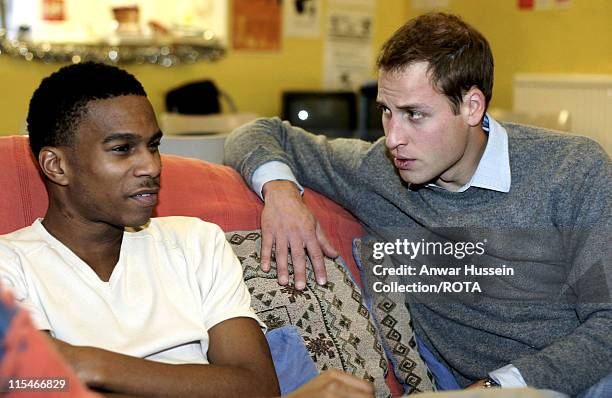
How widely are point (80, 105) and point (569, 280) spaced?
1.02 meters

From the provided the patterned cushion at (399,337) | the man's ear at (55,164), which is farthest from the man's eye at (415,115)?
the man's ear at (55,164)

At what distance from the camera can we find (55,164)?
1.57m

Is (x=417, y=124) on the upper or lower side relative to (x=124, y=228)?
upper

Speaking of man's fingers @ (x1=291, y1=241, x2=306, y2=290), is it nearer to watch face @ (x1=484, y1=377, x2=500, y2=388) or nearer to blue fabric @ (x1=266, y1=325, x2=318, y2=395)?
blue fabric @ (x1=266, y1=325, x2=318, y2=395)

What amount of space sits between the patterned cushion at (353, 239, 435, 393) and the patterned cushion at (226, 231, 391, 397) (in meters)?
0.05

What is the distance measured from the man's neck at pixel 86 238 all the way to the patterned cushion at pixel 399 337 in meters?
0.64

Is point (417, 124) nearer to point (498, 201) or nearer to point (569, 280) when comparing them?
point (498, 201)

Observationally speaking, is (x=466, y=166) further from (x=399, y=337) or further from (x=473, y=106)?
(x=399, y=337)

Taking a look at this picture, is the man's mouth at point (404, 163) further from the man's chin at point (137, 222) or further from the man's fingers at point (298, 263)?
the man's chin at point (137, 222)

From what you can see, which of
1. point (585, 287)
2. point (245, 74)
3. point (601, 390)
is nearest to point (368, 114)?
point (245, 74)

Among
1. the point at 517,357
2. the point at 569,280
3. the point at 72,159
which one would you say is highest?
the point at 72,159

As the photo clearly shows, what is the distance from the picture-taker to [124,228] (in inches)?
64.1

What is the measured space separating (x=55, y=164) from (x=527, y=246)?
3.20 ft

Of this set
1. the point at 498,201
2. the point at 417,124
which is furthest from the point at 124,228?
the point at 498,201
